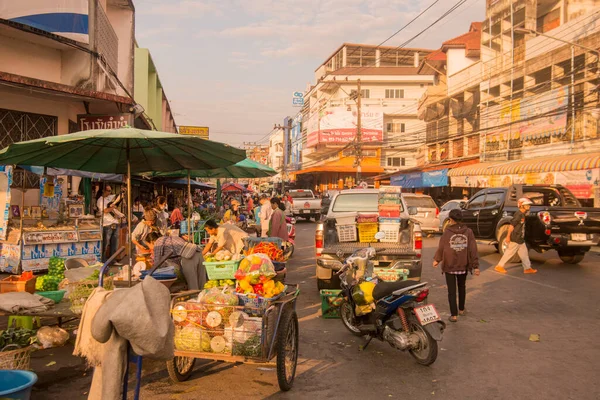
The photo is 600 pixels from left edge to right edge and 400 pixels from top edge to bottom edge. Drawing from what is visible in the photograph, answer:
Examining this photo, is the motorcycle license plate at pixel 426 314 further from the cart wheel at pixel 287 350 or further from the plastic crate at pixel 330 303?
the plastic crate at pixel 330 303

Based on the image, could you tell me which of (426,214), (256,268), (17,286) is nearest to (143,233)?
(17,286)

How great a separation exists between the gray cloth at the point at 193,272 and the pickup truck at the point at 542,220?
9901 mm

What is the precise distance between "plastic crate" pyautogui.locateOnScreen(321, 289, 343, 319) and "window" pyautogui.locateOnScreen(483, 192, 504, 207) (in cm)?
950

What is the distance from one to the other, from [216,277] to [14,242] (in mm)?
7107

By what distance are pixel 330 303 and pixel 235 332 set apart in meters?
3.66

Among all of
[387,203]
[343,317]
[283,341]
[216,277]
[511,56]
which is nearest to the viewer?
[283,341]

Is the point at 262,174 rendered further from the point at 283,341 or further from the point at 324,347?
the point at 283,341

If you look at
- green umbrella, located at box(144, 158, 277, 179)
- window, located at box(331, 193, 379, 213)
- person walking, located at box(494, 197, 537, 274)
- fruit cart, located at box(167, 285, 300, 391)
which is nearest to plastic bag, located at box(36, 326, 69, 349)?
fruit cart, located at box(167, 285, 300, 391)

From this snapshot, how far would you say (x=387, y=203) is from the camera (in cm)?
1093

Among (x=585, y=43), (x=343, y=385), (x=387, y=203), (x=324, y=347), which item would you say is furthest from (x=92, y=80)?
(x=585, y=43)

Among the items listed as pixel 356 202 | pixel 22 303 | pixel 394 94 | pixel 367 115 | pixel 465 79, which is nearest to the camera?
pixel 22 303

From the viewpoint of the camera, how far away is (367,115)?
5919 centimetres

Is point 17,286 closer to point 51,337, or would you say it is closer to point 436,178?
point 51,337

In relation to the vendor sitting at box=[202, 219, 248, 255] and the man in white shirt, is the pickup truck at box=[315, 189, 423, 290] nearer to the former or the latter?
the vendor sitting at box=[202, 219, 248, 255]
